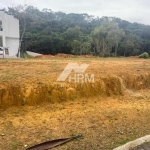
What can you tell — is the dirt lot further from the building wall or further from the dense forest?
the dense forest

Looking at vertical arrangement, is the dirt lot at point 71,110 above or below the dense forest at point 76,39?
below

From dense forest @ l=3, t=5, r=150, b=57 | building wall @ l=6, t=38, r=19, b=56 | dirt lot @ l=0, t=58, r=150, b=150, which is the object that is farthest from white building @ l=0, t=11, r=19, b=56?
dirt lot @ l=0, t=58, r=150, b=150

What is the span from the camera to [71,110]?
497cm

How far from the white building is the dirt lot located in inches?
558

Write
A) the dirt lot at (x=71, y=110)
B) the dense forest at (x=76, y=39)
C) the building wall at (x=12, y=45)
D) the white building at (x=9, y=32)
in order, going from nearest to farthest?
the dirt lot at (x=71, y=110)
the white building at (x=9, y=32)
the building wall at (x=12, y=45)
the dense forest at (x=76, y=39)

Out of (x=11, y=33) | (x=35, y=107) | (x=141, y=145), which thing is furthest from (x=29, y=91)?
(x=11, y=33)

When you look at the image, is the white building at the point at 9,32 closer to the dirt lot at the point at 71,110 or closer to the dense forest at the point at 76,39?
the dense forest at the point at 76,39

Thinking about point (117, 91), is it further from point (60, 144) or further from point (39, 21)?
point (39, 21)

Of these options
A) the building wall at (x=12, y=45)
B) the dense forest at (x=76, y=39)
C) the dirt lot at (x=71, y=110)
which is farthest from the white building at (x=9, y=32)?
the dirt lot at (x=71, y=110)

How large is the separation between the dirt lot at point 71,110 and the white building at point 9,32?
14174 millimetres

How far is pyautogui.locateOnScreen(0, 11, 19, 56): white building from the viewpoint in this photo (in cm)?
1834

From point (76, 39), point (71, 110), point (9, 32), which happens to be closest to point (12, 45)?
point (9, 32)

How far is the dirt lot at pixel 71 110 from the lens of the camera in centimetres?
376

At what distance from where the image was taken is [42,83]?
538 centimetres
